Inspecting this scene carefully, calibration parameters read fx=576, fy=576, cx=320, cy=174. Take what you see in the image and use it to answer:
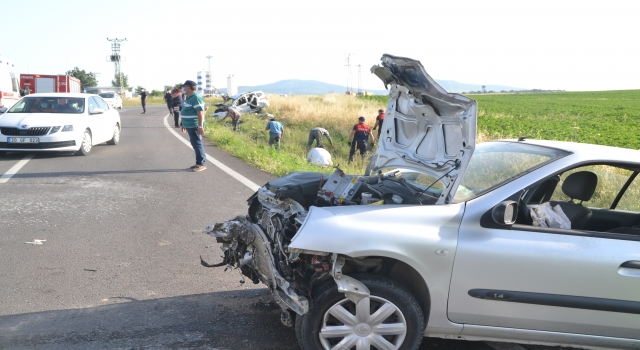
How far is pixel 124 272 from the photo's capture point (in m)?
5.29

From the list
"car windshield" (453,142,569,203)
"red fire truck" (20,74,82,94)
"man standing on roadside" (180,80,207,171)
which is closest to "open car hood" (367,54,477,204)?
"car windshield" (453,142,569,203)

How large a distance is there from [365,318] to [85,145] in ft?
37.3

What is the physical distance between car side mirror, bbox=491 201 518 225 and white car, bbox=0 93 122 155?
36.4ft

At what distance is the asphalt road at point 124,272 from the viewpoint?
4012mm

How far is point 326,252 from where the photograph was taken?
135 inches

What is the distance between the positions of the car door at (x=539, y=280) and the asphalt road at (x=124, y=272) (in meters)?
0.55

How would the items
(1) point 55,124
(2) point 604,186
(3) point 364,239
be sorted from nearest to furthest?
1. (3) point 364,239
2. (2) point 604,186
3. (1) point 55,124

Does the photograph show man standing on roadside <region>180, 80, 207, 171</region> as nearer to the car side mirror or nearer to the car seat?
the car seat

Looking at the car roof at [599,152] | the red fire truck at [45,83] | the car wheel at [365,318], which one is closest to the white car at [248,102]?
the red fire truck at [45,83]

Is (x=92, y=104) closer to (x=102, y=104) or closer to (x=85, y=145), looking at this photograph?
(x=102, y=104)

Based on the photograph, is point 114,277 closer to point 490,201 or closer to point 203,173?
point 490,201

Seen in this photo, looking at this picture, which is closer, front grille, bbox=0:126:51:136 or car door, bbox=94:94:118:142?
front grille, bbox=0:126:51:136

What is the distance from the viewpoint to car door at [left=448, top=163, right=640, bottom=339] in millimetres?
3520

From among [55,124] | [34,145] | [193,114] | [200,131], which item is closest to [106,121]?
[55,124]
